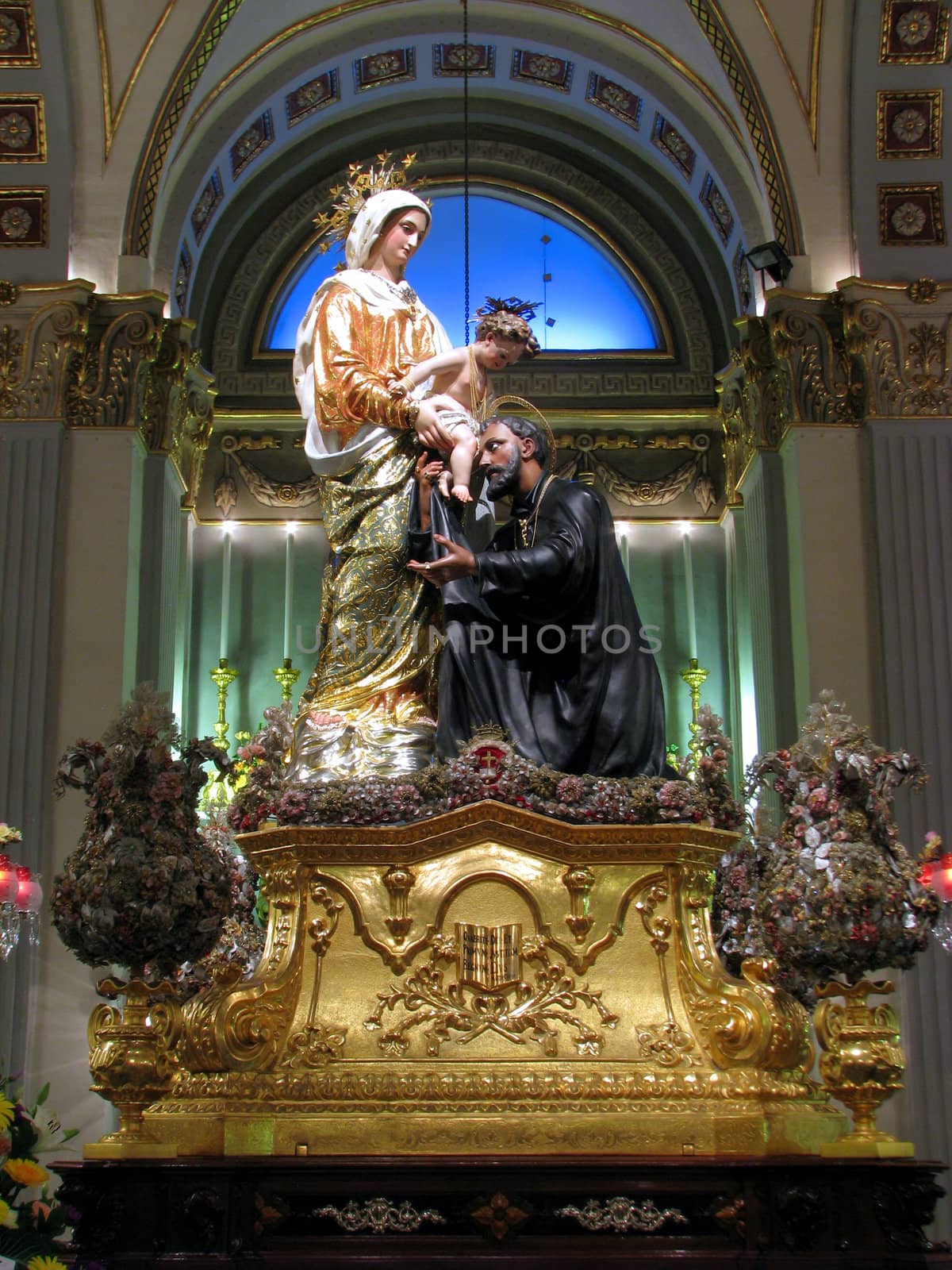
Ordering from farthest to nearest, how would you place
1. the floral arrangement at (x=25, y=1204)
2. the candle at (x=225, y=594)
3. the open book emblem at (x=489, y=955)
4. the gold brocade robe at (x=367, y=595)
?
the candle at (x=225, y=594) → the gold brocade robe at (x=367, y=595) → the open book emblem at (x=489, y=955) → the floral arrangement at (x=25, y=1204)

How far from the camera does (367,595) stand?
633 centimetres

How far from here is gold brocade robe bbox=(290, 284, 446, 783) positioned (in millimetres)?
6031

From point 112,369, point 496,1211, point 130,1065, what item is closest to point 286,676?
point 112,369

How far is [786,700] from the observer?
1066 cm

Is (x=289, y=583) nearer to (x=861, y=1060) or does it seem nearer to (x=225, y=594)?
(x=225, y=594)

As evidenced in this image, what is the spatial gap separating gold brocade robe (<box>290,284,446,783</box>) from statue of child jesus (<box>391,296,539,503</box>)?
0.54 feet

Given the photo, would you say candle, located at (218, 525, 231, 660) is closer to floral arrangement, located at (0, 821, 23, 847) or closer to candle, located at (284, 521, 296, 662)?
candle, located at (284, 521, 296, 662)

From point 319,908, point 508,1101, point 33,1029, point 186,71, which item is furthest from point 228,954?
point 186,71

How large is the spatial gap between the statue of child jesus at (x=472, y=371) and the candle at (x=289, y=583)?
5848 millimetres

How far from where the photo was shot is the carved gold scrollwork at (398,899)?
535 cm

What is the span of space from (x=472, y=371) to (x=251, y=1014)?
108 inches

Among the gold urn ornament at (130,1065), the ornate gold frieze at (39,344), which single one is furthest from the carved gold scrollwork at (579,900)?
the ornate gold frieze at (39,344)

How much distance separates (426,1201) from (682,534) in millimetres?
8526

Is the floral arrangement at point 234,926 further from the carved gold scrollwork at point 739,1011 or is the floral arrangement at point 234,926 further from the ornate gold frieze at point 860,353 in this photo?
the ornate gold frieze at point 860,353
